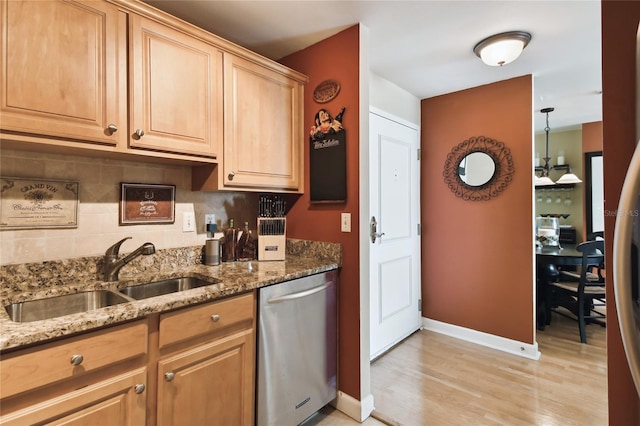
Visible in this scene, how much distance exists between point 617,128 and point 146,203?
211 centimetres

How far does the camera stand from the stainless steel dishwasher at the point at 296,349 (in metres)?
1.62

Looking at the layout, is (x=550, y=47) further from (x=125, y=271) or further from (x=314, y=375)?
(x=125, y=271)

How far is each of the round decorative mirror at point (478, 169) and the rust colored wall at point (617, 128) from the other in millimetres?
1907

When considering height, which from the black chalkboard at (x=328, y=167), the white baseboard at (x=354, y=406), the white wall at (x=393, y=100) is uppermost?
the white wall at (x=393, y=100)

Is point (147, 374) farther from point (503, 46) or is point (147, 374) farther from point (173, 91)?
point (503, 46)

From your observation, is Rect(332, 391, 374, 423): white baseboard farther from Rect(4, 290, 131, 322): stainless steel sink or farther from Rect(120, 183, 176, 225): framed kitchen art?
Rect(120, 183, 176, 225): framed kitchen art

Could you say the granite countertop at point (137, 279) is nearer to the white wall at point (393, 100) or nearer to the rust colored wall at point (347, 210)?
the rust colored wall at point (347, 210)

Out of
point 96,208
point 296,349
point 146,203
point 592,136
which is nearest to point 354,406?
point 296,349

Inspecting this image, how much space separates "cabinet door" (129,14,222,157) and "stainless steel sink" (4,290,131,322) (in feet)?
2.34

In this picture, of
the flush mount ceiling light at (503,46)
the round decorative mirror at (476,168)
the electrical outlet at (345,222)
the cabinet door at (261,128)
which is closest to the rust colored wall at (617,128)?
the flush mount ceiling light at (503,46)

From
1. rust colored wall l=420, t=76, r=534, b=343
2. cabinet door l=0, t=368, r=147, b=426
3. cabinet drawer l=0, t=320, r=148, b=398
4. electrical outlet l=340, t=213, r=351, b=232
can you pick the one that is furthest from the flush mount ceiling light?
cabinet door l=0, t=368, r=147, b=426

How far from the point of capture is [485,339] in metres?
2.96

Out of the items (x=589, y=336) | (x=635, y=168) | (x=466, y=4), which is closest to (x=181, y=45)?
(x=466, y=4)

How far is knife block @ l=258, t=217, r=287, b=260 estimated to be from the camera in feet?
6.91
